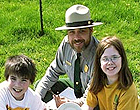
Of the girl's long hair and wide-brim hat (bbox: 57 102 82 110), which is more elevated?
the girl's long hair

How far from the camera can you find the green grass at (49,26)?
523cm

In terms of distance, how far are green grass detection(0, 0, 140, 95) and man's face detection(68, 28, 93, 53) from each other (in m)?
1.18

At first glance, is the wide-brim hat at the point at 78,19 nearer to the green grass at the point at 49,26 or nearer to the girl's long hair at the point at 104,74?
the girl's long hair at the point at 104,74

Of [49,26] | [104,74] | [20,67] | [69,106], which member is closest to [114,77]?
[104,74]

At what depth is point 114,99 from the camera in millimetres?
3328

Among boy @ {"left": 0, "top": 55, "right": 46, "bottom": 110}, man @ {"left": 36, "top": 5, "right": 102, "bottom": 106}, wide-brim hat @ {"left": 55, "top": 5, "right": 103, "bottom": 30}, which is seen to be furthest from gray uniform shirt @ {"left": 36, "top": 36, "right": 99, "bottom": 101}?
boy @ {"left": 0, "top": 55, "right": 46, "bottom": 110}

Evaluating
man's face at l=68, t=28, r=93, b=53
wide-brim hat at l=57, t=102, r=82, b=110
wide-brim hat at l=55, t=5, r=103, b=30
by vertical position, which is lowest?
wide-brim hat at l=57, t=102, r=82, b=110

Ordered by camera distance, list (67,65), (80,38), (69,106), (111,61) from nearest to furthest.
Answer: (111,61)
(69,106)
(80,38)
(67,65)

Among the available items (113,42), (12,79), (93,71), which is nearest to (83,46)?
(93,71)

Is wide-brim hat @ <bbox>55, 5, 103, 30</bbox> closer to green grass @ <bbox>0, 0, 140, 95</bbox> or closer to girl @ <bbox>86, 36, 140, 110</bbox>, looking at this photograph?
girl @ <bbox>86, 36, 140, 110</bbox>

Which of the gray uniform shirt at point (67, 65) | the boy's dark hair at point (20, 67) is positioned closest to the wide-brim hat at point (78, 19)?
the gray uniform shirt at point (67, 65)

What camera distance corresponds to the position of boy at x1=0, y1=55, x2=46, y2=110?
3.28 meters

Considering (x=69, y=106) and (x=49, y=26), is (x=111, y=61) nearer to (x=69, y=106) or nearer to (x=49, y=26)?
(x=69, y=106)

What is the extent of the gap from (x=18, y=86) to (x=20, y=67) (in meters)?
0.14
